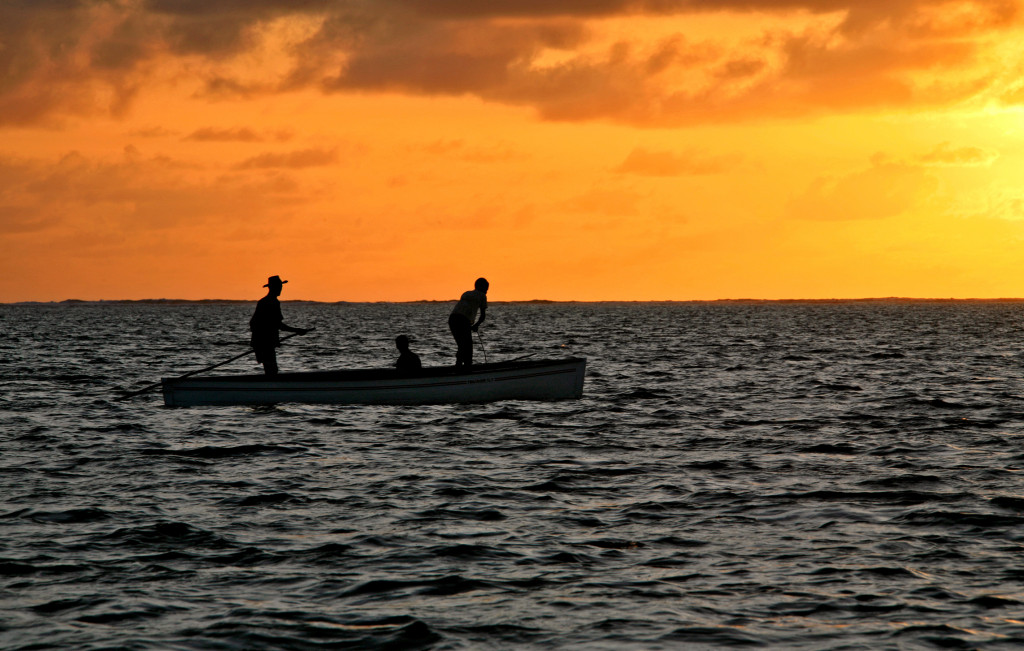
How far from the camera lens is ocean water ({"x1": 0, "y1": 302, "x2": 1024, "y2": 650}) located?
8383 mm

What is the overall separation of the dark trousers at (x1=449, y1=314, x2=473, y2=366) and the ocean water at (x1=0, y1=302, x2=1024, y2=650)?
3.53 ft

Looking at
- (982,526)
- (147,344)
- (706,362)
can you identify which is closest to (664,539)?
(982,526)

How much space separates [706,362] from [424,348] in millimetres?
18624

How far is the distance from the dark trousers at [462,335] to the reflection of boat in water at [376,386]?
0.59 m

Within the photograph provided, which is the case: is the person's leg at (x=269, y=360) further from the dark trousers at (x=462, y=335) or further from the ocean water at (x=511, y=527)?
the dark trousers at (x=462, y=335)

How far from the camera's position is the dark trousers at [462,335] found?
2380 cm

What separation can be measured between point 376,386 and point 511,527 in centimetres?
1227

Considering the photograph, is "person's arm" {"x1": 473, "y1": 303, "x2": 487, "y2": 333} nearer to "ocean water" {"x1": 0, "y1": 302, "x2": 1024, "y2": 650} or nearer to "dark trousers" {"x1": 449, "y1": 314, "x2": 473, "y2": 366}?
"dark trousers" {"x1": 449, "y1": 314, "x2": 473, "y2": 366}

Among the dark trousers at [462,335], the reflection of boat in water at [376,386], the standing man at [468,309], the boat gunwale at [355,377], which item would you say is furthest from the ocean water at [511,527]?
the standing man at [468,309]

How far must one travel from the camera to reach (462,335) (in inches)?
945

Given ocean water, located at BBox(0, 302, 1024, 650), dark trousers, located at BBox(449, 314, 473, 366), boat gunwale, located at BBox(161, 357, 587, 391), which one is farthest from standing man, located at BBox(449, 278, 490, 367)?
ocean water, located at BBox(0, 302, 1024, 650)

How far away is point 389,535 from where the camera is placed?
1133 cm

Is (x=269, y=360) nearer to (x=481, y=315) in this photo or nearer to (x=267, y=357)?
(x=267, y=357)

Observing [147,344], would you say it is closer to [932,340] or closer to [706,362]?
[706,362]
